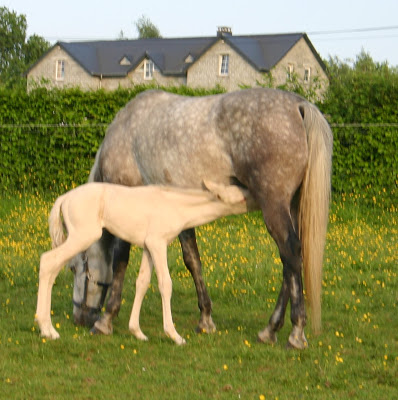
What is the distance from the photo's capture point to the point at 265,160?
6.81m

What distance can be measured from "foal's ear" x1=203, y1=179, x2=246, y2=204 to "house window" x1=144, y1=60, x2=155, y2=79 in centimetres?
5337

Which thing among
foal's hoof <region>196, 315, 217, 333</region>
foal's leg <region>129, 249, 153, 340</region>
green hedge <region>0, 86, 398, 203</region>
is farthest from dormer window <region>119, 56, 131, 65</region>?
foal's leg <region>129, 249, 153, 340</region>

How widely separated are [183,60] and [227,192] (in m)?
52.6

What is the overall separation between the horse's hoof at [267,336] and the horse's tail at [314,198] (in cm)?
46

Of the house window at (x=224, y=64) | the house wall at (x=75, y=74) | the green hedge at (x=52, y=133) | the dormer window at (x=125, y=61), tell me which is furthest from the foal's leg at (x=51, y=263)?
the dormer window at (x=125, y=61)

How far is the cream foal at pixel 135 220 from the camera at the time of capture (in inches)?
281

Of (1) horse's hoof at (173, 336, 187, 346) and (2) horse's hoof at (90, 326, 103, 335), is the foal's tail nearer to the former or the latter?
(2) horse's hoof at (90, 326, 103, 335)

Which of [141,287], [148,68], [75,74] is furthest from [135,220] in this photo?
[75,74]

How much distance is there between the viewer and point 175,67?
191ft

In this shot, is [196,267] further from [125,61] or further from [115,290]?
[125,61]

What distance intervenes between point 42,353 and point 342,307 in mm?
3862

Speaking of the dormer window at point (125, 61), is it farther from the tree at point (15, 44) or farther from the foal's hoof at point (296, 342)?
the foal's hoof at point (296, 342)

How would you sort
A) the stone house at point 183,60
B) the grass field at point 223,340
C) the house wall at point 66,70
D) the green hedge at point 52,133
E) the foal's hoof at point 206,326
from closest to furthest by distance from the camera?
the grass field at point 223,340, the foal's hoof at point 206,326, the green hedge at point 52,133, the stone house at point 183,60, the house wall at point 66,70

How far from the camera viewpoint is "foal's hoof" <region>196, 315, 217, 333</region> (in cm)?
791
